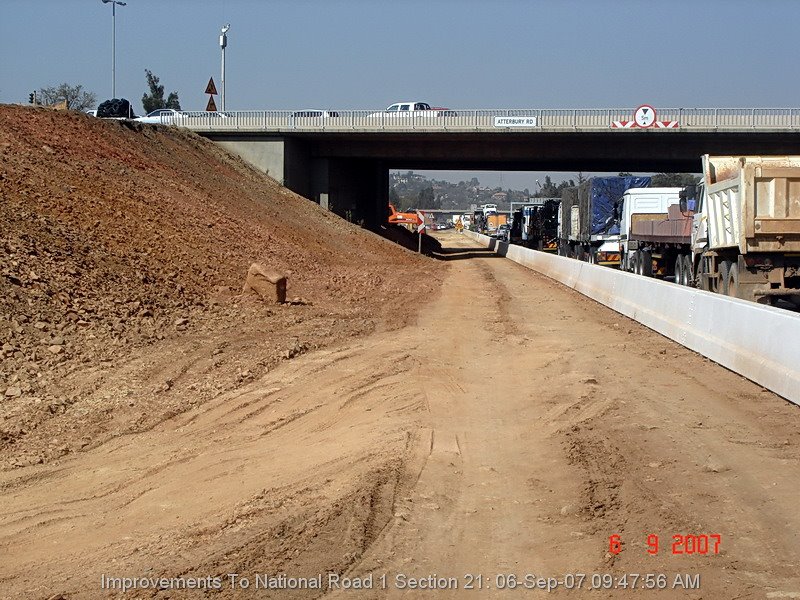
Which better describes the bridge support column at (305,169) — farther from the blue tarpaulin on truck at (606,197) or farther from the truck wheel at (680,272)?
the truck wheel at (680,272)

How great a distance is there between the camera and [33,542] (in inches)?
255

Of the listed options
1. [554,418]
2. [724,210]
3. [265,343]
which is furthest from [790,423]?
[724,210]

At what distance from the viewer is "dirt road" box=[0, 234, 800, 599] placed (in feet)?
18.0

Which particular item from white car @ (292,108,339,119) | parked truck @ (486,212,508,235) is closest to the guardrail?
white car @ (292,108,339,119)

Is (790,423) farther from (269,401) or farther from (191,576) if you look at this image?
(191,576)

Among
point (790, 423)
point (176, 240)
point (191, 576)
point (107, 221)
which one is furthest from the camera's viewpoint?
point (176, 240)

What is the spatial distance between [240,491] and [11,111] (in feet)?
81.4

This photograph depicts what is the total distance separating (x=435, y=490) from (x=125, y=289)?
1007 centimetres

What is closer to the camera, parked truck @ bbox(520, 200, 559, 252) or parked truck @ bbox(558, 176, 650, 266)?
parked truck @ bbox(558, 176, 650, 266)

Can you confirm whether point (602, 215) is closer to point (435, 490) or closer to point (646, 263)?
point (646, 263)

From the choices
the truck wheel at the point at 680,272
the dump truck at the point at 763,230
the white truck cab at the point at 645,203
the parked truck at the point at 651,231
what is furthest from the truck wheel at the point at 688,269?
the white truck cab at the point at 645,203

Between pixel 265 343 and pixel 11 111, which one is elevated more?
pixel 11 111

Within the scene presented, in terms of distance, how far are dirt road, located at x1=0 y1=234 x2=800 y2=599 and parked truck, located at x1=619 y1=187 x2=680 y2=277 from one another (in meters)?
15.0

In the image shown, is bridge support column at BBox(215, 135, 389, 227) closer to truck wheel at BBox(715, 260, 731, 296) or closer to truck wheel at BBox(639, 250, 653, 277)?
truck wheel at BBox(639, 250, 653, 277)
